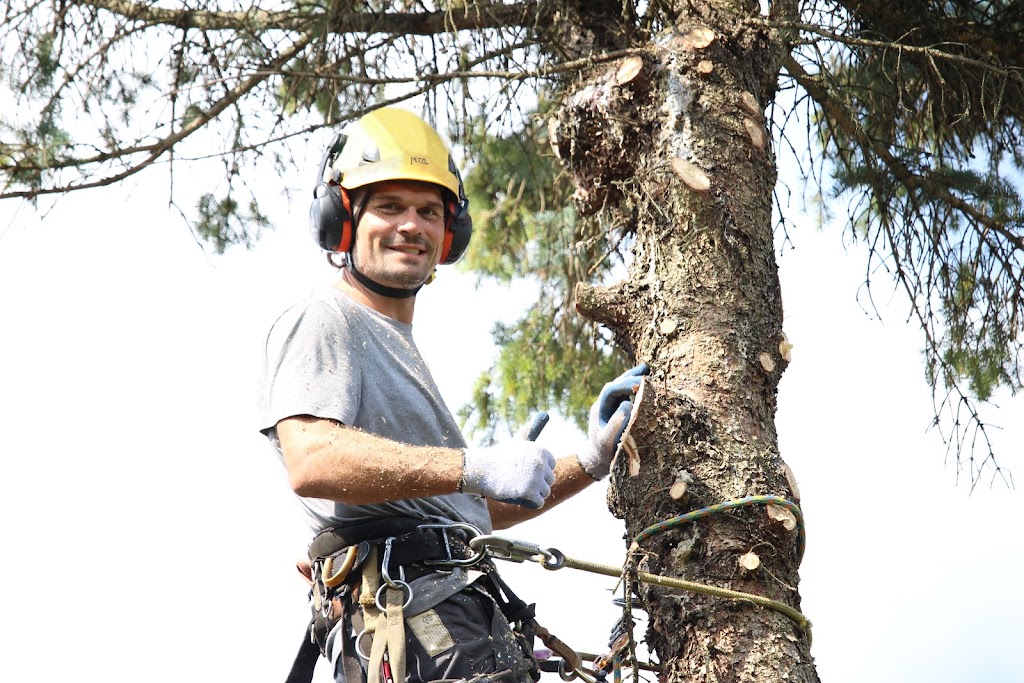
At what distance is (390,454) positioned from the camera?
232 centimetres

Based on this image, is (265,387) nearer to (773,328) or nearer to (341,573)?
(341,573)

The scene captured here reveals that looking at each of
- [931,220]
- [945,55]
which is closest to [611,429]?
[945,55]

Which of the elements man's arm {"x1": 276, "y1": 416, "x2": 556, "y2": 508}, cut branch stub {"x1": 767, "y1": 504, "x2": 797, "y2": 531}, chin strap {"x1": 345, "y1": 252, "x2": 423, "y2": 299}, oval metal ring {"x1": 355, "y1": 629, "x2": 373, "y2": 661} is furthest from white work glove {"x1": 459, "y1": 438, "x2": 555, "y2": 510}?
chin strap {"x1": 345, "y1": 252, "x2": 423, "y2": 299}

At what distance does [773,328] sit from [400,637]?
115 centimetres

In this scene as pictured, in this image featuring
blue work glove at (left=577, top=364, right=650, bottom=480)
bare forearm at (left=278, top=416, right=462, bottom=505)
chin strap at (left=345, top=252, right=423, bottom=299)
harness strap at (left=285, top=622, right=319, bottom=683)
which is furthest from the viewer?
chin strap at (left=345, top=252, right=423, bottom=299)

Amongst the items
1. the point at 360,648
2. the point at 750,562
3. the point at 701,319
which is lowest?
the point at 360,648

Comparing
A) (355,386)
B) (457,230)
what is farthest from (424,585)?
(457,230)

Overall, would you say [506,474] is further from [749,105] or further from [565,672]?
[749,105]

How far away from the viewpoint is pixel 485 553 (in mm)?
2490

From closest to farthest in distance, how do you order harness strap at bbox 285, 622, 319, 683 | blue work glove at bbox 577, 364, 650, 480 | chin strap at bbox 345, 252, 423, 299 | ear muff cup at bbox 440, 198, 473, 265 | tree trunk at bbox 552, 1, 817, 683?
tree trunk at bbox 552, 1, 817, 683, blue work glove at bbox 577, 364, 650, 480, harness strap at bbox 285, 622, 319, 683, chin strap at bbox 345, 252, 423, 299, ear muff cup at bbox 440, 198, 473, 265

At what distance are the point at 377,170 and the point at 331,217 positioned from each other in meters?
0.17

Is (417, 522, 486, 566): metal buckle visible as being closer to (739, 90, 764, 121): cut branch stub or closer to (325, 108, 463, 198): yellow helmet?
(325, 108, 463, 198): yellow helmet

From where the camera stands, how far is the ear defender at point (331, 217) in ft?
9.46

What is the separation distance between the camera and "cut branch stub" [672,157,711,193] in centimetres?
279
